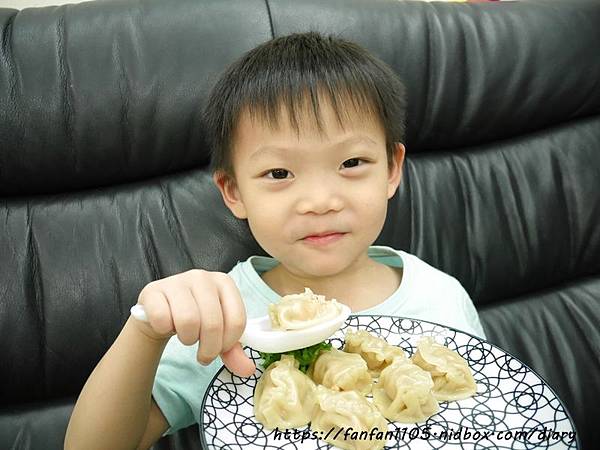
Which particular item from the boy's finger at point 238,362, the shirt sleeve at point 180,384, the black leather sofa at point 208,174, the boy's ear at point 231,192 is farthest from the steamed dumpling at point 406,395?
the black leather sofa at point 208,174

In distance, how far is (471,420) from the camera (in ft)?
2.96

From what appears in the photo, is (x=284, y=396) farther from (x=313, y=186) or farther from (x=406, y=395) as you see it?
(x=313, y=186)

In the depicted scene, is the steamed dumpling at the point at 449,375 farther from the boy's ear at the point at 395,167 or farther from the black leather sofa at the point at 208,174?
the black leather sofa at the point at 208,174

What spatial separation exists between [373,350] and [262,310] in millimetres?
286

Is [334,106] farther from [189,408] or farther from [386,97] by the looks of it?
[189,408]

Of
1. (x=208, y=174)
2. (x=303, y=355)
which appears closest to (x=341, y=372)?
(x=303, y=355)

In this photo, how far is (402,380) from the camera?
35.6 inches

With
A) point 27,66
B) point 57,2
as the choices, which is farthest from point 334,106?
point 57,2

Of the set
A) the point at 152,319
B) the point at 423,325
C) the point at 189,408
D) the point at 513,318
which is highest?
the point at 152,319

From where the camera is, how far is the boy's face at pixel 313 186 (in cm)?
108

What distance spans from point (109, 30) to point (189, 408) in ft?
A: 2.42

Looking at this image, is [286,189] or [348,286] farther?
[348,286]

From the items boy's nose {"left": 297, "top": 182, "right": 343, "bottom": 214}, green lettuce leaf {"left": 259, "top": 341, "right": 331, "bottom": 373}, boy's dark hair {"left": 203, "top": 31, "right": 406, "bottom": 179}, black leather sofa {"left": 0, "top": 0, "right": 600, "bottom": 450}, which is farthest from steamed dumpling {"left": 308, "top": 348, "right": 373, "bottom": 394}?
black leather sofa {"left": 0, "top": 0, "right": 600, "bottom": 450}

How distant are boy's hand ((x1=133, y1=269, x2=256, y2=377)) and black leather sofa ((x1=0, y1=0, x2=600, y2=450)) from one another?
516 mm
